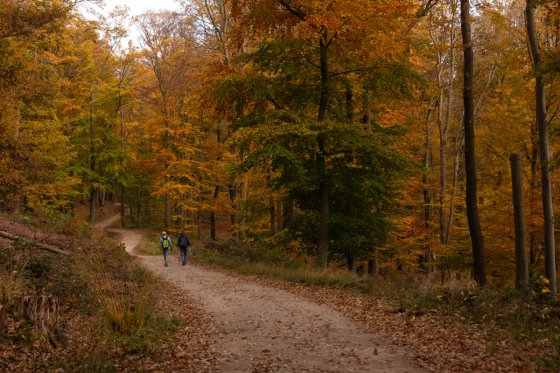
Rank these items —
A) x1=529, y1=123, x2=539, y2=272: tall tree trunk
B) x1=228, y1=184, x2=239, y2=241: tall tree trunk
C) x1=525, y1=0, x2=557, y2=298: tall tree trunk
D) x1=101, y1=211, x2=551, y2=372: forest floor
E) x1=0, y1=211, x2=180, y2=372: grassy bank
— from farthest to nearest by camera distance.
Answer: x1=228, y1=184, x2=239, y2=241: tall tree trunk < x1=529, y1=123, x2=539, y2=272: tall tree trunk < x1=525, y1=0, x2=557, y2=298: tall tree trunk < x1=101, y1=211, x2=551, y2=372: forest floor < x1=0, y1=211, x2=180, y2=372: grassy bank

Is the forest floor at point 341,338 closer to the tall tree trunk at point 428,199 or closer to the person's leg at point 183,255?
the person's leg at point 183,255

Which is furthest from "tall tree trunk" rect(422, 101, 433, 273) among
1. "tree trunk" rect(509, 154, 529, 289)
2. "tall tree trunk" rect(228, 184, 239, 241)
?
"tall tree trunk" rect(228, 184, 239, 241)

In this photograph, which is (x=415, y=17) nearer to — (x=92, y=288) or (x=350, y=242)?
(x=350, y=242)

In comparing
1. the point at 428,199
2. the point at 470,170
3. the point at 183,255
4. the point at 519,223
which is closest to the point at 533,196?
the point at 470,170

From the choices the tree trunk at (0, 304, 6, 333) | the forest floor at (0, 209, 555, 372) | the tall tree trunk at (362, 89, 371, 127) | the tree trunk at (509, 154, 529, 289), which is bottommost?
the forest floor at (0, 209, 555, 372)

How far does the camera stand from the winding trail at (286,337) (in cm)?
636

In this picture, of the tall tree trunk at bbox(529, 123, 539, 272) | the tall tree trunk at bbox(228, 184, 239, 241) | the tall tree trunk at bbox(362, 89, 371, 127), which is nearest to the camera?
the tall tree trunk at bbox(362, 89, 371, 127)

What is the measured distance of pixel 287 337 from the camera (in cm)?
789

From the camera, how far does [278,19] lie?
14617 millimetres

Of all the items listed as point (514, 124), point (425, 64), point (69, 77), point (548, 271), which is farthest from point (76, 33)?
point (548, 271)

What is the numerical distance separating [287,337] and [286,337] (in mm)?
18

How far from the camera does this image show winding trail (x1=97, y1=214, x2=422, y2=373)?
6.36m

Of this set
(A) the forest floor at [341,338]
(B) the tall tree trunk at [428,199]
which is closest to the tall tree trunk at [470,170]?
(A) the forest floor at [341,338]

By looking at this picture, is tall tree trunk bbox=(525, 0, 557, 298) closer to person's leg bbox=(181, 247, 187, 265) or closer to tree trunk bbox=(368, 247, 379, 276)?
tree trunk bbox=(368, 247, 379, 276)
